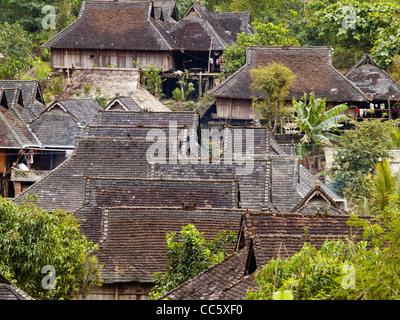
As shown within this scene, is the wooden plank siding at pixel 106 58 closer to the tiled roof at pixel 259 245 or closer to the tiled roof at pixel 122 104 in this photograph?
the tiled roof at pixel 122 104

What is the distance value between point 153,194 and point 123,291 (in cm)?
391

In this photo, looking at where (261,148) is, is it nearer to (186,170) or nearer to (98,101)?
(186,170)

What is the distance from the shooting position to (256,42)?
47.5m

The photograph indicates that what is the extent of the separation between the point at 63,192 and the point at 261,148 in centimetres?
761

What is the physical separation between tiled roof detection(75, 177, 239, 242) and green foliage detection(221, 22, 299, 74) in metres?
24.7

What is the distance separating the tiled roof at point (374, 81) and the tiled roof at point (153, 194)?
70.3 ft

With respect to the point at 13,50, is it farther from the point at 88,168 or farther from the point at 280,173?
the point at 280,173

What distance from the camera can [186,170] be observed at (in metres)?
25.2

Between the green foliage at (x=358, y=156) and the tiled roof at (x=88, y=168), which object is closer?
the tiled roof at (x=88, y=168)

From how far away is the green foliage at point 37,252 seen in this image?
16.4 metres

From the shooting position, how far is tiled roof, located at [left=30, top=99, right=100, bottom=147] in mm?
35750

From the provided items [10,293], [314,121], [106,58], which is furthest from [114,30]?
[10,293]

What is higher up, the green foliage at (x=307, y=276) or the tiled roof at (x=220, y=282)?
the green foliage at (x=307, y=276)

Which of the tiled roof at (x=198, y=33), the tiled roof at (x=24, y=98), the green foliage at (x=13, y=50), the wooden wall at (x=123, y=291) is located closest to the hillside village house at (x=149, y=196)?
the wooden wall at (x=123, y=291)
